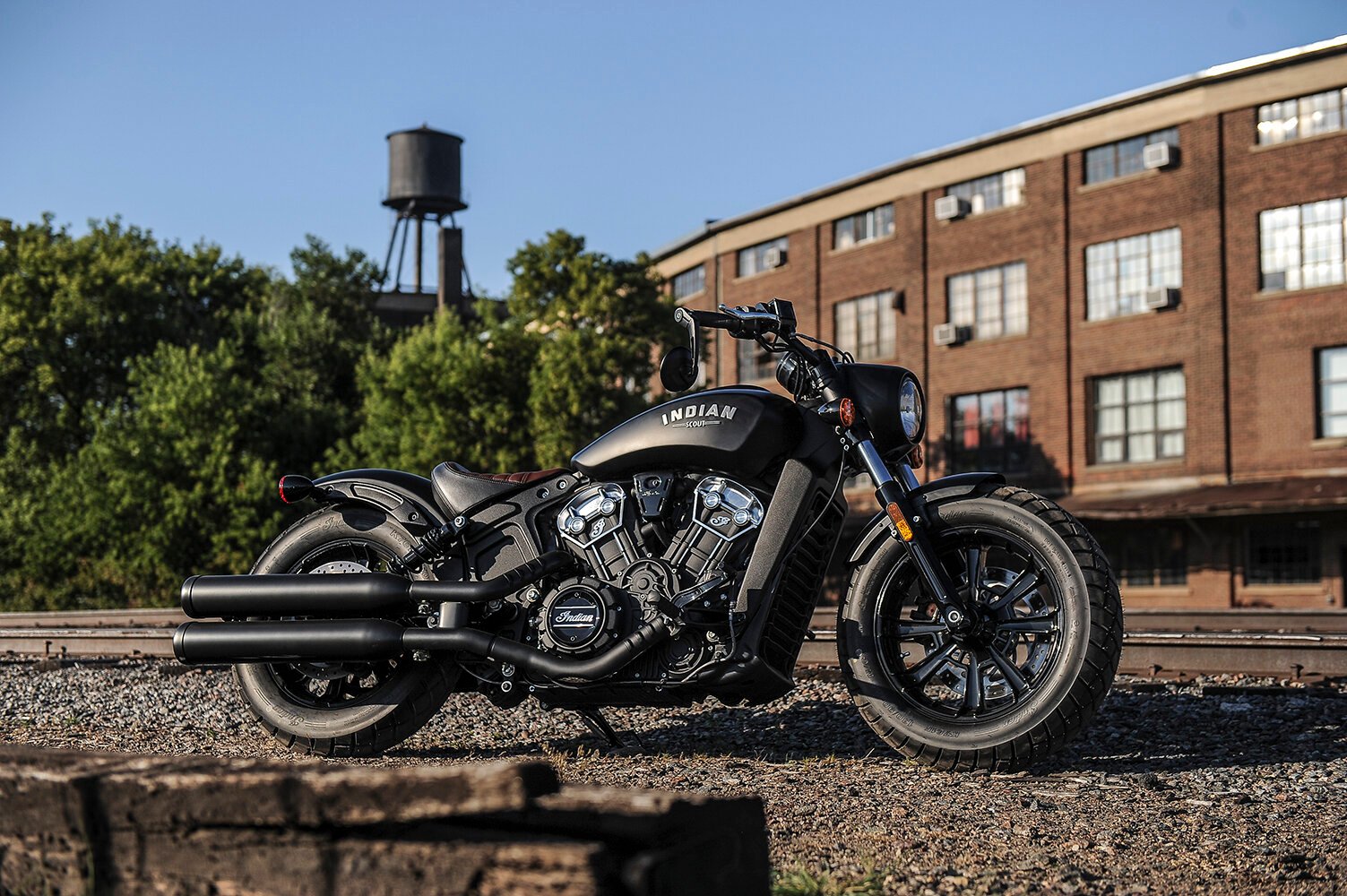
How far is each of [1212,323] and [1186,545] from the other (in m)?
5.62

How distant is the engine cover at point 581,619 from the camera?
204 inches

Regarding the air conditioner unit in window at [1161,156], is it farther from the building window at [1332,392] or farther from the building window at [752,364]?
the building window at [752,364]

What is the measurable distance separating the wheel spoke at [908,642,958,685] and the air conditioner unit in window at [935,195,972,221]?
35569 millimetres

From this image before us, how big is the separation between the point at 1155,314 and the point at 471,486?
32.4 meters

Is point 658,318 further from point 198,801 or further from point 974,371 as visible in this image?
point 198,801

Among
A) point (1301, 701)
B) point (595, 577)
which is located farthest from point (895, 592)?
point (1301, 701)

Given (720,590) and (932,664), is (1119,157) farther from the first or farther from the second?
(720,590)

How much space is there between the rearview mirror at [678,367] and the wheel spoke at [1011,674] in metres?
1.62

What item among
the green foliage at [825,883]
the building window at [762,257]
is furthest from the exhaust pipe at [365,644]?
the building window at [762,257]

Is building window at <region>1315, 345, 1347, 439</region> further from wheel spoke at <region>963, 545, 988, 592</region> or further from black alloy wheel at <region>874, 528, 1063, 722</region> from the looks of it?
wheel spoke at <region>963, 545, 988, 592</region>

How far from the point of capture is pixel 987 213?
129 ft

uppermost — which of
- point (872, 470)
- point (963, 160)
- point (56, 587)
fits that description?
point (963, 160)

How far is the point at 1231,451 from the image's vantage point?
33.5m

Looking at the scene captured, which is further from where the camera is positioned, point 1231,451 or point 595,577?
point 1231,451
